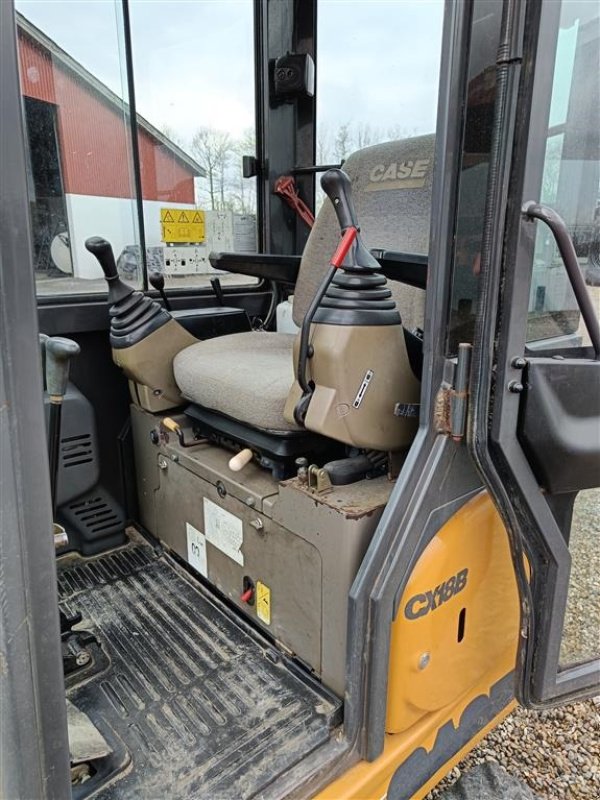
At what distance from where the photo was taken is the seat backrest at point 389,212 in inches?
61.2

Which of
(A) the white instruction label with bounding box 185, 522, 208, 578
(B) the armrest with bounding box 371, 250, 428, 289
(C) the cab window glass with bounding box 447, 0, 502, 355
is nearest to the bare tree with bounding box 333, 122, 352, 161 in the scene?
(B) the armrest with bounding box 371, 250, 428, 289

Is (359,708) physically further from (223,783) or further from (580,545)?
(580,545)

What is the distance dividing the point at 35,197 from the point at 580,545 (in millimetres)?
1664

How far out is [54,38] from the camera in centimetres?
159

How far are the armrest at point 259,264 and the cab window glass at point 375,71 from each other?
1.69 ft

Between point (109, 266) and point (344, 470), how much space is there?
90cm

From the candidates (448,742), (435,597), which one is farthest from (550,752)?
(435,597)

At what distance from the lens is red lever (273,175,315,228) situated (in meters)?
2.19

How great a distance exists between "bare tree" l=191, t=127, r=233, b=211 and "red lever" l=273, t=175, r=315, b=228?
220mm

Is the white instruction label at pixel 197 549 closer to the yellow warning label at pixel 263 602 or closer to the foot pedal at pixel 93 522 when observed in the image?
the yellow warning label at pixel 263 602

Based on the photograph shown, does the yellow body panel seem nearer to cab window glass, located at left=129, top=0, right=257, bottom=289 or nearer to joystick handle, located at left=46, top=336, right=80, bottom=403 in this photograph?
joystick handle, located at left=46, top=336, right=80, bottom=403

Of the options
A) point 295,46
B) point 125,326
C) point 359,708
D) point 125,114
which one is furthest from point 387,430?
point 295,46

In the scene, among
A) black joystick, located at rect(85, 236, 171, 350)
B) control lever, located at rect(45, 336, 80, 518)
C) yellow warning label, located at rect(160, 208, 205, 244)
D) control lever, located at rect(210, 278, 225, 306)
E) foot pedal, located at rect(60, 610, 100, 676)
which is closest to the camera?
control lever, located at rect(45, 336, 80, 518)

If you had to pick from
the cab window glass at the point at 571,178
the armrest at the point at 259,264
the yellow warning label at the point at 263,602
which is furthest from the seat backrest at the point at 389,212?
the yellow warning label at the point at 263,602
